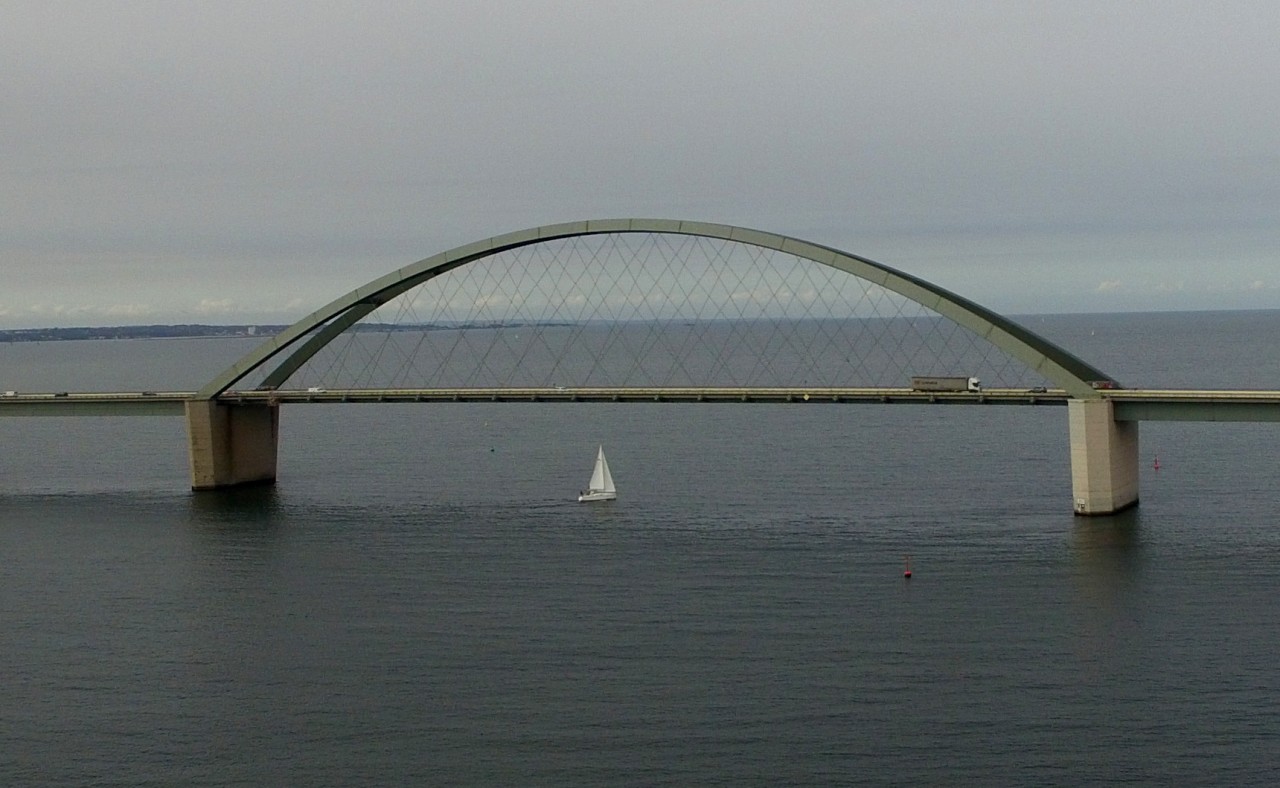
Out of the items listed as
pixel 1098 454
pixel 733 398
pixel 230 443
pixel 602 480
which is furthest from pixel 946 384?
pixel 230 443

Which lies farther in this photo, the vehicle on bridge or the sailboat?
the sailboat

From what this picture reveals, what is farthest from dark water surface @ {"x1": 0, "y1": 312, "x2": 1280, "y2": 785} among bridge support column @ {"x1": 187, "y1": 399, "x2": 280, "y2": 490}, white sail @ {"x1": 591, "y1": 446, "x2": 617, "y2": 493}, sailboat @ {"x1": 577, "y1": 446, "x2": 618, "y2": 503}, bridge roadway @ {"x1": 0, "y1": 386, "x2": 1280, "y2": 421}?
bridge roadway @ {"x1": 0, "y1": 386, "x2": 1280, "y2": 421}

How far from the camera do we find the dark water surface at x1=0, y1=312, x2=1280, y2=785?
39.4 meters

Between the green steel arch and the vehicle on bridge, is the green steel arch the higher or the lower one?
the higher one

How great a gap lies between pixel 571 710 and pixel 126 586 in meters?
26.2

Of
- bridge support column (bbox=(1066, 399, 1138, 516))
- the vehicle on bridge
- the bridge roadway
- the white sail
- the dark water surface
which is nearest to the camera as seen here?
the dark water surface

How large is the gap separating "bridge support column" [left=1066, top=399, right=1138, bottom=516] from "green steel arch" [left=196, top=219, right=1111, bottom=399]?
94cm

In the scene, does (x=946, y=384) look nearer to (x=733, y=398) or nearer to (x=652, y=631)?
(x=733, y=398)

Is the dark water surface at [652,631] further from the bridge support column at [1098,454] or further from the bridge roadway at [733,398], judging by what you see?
the bridge roadway at [733,398]

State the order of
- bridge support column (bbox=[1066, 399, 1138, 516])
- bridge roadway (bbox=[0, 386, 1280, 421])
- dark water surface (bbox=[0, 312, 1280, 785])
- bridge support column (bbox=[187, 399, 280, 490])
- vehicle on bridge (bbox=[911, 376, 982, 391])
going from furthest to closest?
bridge support column (bbox=[187, 399, 280, 490]) → vehicle on bridge (bbox=[911, 376, 982, 391]) → bridge support column (bbox=[1066, 399, 1138, 516]) → bridge roadway (bbox=[0, 386, 1280, 421]) → dark water surface (bbox=[0, 312, 1280, 785])

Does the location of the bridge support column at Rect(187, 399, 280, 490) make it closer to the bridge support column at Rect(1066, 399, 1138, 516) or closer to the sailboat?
the sailboat

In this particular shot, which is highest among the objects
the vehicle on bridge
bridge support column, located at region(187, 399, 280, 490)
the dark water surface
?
the vehicle on bridge

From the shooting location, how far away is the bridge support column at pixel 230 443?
9162cm

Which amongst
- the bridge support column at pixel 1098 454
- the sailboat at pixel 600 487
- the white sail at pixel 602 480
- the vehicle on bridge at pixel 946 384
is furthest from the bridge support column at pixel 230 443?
the bridge support column at pixel 1098 454
